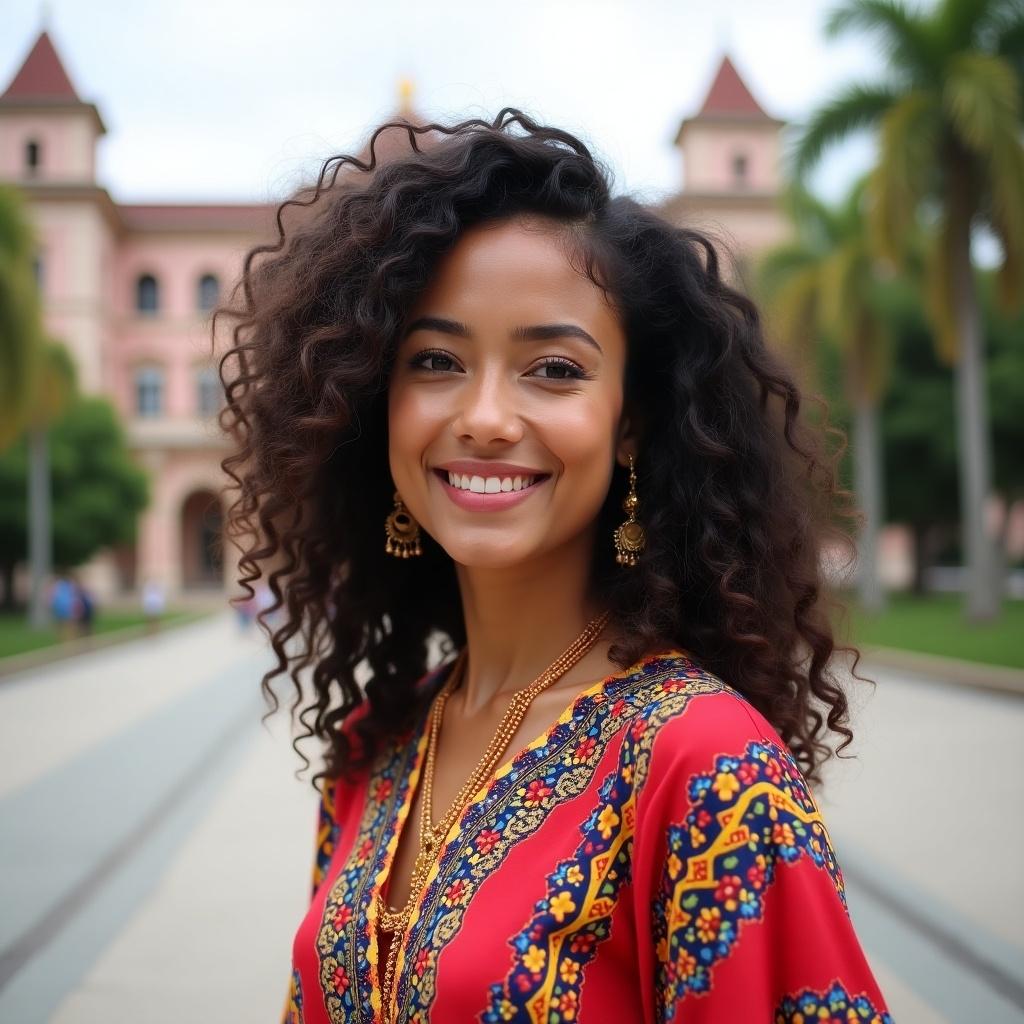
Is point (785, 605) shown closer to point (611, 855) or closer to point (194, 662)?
point (611, 855)

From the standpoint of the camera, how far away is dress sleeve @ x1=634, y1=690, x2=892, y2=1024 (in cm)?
119

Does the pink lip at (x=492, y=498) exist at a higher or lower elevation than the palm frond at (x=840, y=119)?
lower

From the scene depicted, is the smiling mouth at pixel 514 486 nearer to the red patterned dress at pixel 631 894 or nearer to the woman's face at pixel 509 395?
the woman's face at pixel 509 395

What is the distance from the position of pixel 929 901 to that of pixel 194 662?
13.1 meters

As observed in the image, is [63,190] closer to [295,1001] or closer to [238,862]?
[238,862]

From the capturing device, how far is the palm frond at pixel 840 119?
14.7 metres

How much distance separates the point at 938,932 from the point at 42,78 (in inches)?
1544

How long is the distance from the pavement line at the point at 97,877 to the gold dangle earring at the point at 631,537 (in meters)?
3.23

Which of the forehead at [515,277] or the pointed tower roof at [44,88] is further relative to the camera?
the pointed tower roof at [44,88]

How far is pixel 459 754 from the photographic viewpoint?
5.82 ft

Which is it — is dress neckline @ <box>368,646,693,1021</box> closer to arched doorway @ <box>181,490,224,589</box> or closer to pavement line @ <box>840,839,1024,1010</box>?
pavement line @ <box>840,839,1024,1010</box>

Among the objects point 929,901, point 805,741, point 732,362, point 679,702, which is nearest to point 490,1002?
point 679,702

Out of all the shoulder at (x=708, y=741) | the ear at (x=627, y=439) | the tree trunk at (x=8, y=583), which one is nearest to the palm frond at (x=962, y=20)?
the ear at (x=627, y=439)

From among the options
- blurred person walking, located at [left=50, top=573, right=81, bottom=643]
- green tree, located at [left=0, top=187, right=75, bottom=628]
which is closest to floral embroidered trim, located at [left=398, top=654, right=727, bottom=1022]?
green tree, located at [left=0, top=187, right=75, bottom=628]
